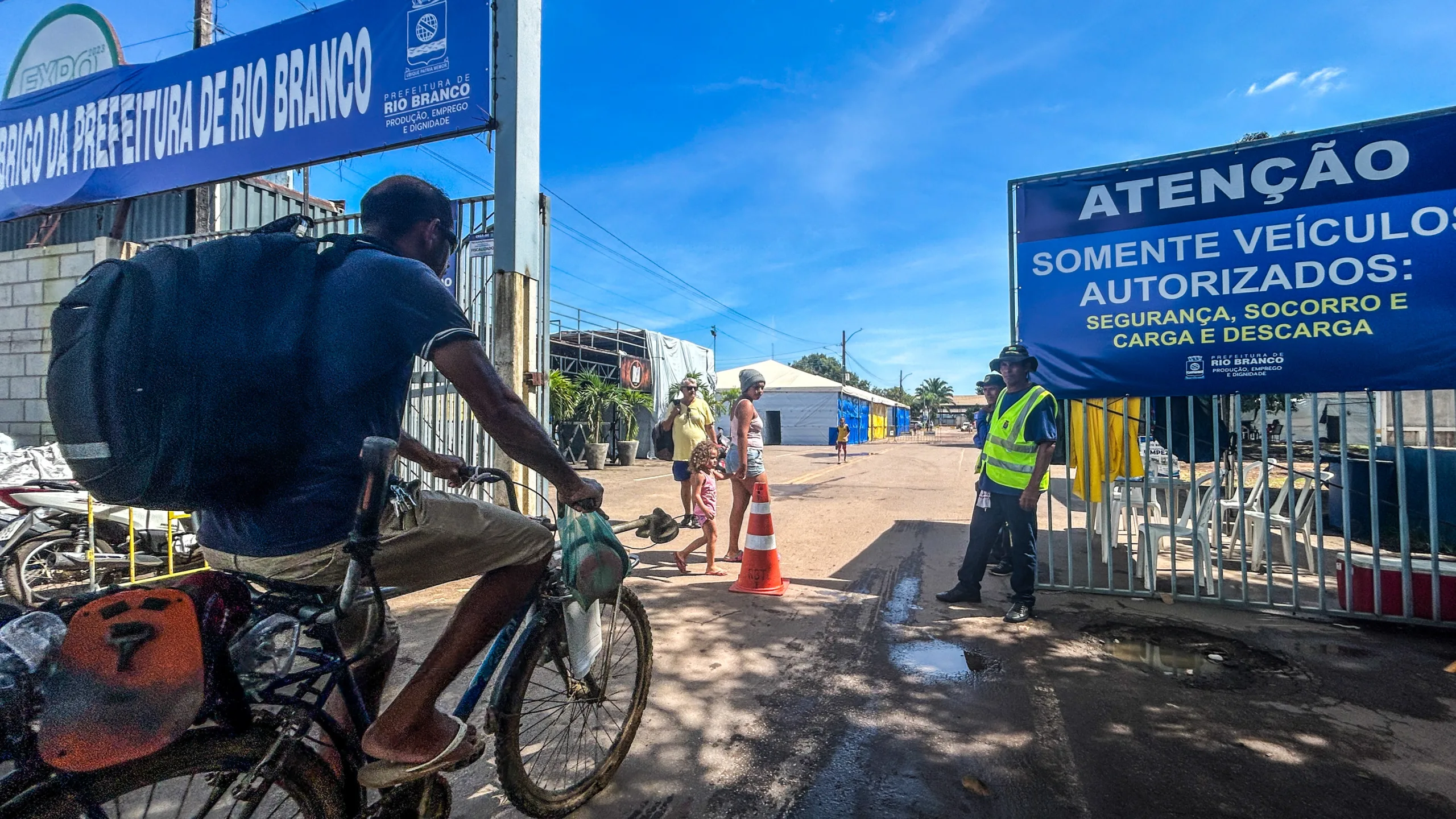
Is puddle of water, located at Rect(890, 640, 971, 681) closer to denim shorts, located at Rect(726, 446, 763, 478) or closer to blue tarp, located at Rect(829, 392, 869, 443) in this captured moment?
denim shorts, located at Rect(726, 446, 763, 478)

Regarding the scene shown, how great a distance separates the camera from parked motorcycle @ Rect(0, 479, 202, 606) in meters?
4.77

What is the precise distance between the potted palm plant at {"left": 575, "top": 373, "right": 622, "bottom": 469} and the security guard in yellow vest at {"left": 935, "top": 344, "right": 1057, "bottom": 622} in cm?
1244

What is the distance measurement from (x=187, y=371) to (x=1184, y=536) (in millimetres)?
6721

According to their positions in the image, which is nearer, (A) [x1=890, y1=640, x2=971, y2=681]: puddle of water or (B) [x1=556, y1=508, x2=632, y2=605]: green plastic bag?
(B) [x1=556, y1=508, x2=632, y2=605]: green plastic bag

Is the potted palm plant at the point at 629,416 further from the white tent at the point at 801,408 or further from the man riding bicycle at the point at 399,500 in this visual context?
the white tent at the point at 801,408

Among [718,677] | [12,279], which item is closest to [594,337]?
[12,279]

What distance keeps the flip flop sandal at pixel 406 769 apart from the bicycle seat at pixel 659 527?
2.66 ft

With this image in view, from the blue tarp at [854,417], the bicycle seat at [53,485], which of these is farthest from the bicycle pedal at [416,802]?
the blue tarp at [854,417]

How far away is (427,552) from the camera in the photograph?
1.73m

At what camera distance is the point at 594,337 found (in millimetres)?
20578

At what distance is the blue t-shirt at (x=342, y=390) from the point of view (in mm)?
1555

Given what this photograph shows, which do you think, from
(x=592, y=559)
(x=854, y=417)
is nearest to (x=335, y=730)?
(x=592, y=559)

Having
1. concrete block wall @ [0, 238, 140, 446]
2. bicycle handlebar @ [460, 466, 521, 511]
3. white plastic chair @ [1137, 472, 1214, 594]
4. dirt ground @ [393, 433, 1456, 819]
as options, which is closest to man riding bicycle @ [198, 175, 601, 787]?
bicycle handlebar @ [460, 466, 521, 511]

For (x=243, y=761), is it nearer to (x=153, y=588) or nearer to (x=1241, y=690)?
(x=153, y=588)
